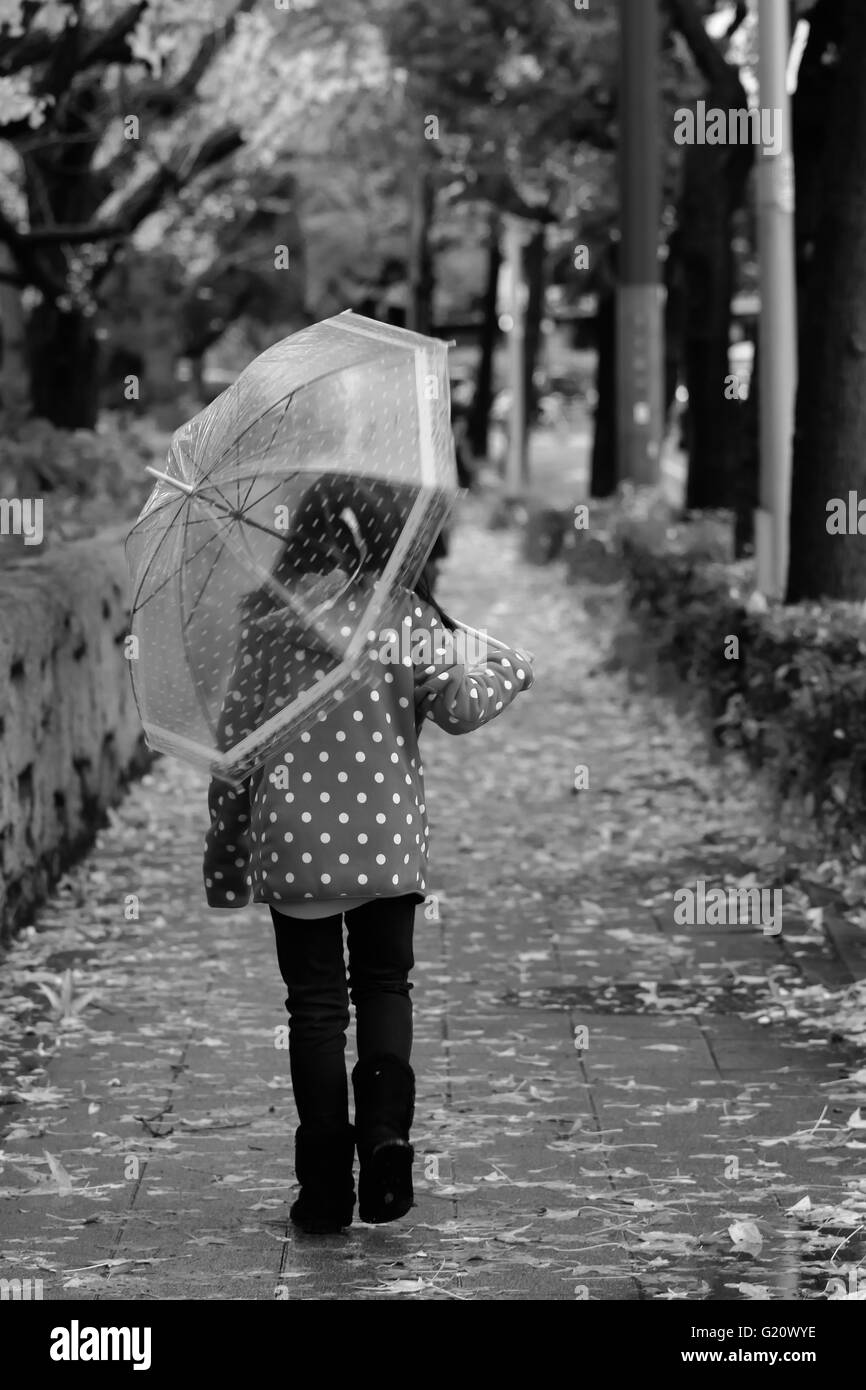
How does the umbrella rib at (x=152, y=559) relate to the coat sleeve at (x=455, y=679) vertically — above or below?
above

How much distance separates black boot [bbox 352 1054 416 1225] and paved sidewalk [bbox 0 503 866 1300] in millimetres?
111

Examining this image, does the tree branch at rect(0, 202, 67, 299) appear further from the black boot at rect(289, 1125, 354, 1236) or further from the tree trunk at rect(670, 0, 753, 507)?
the black boot at rect(289, 1125, 354, 1236)

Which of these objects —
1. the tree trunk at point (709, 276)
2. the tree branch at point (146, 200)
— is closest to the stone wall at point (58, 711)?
the tree branch at point (146, 200)

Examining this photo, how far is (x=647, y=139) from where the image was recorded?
58.5ft

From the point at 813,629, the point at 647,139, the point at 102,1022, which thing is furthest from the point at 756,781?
the point at 647,139

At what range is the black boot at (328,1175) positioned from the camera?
4957mm

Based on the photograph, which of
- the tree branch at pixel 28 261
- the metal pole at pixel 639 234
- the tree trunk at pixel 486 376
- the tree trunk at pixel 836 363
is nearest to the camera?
the tree trunk at pixel 836 363

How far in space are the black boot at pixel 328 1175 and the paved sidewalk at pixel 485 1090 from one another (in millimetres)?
67

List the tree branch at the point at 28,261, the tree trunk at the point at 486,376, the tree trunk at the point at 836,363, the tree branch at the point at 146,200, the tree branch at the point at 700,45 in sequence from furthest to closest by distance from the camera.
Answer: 1. the tree trunk at the point at 486,376
2. the tree branch at the point at 700,45
3. the tree branch at the point at 146,200
4. the tree branch at the point at 28,261
5. the tree trunk at the point at 836,363

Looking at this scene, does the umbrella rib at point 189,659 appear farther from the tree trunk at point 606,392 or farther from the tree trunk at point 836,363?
the tree trunk at point 606,392

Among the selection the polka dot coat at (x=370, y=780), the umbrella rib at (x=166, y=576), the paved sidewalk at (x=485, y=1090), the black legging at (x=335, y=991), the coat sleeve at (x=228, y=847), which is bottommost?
the paved sidewalk at (x=485, y=1090)

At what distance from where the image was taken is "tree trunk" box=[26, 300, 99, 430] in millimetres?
17297

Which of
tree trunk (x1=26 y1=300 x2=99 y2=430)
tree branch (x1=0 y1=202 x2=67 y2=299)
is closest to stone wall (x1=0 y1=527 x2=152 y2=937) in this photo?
tree branch (x1=0 y1=202 x2=67 y2=299)

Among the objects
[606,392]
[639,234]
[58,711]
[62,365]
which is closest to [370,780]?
[58,711]
